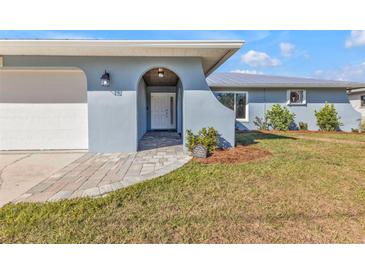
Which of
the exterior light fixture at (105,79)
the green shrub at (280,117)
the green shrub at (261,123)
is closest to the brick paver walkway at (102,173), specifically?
the exterior light fixture at (105,79)

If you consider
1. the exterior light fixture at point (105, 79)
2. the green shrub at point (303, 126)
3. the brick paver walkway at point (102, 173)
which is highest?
the exterior light fixture at point (105, 79)

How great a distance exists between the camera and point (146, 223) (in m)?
2.57

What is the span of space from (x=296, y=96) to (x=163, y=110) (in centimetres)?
834

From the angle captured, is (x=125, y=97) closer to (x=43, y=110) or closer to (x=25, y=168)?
(x=43, y=110)

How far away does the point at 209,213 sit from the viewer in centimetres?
283

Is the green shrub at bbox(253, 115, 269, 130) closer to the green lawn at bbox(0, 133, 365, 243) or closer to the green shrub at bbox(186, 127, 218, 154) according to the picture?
the green shrub at bbox(186, 127, 218, 154)

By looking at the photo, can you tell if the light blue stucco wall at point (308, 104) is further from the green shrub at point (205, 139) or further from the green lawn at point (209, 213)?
the green lawn at point (209, 213)

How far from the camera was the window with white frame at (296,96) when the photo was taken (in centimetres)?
1287

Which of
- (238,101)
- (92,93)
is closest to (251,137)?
(238,101)

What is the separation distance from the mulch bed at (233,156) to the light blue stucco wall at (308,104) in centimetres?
677
